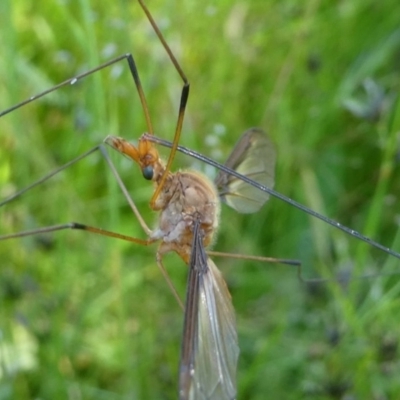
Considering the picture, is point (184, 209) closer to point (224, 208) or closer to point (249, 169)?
point (249, 169)

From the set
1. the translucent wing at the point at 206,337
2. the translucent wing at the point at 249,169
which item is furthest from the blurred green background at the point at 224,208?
the translucent wing at the point at 206,337

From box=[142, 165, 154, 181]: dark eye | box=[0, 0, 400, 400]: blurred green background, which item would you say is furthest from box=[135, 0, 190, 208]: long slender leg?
box=[0, 0, 400, 400]: blurred green background

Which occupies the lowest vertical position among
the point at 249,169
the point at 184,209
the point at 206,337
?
the point at 206,337

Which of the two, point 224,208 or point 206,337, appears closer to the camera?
point 206,337

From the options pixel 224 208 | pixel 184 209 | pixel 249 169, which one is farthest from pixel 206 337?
pixel 224 208

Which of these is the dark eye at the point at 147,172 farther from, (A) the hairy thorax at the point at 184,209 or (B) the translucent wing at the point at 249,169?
(B) the translucent wing at the point at 249,169

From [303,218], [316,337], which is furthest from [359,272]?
[303,218]

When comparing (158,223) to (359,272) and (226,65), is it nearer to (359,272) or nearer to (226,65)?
(359,272)
